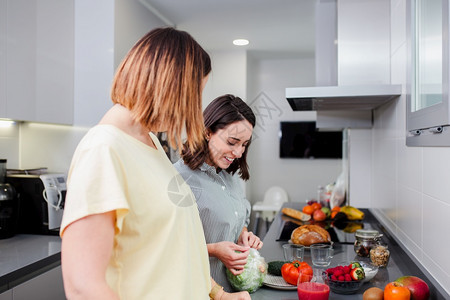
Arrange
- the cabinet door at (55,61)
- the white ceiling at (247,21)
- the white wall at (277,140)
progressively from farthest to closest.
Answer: the white wall at (277,140), the white ceiling at (247,21), the cabinet door at (55,61)

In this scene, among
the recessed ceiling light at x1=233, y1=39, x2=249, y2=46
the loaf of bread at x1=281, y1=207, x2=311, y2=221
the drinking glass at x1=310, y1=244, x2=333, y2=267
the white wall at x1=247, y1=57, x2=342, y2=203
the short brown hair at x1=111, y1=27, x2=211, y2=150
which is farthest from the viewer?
the white wall at x1=247, y1=57, x2=342, y2=203

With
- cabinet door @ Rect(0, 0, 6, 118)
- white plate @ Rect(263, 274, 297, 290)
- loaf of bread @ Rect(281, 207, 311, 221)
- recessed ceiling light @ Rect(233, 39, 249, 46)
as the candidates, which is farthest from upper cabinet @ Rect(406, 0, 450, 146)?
recessed ceiling light @ Rect(233, 39, 249, 46)

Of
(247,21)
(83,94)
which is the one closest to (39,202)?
(83,94)

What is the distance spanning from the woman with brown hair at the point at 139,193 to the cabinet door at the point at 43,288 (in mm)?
1254

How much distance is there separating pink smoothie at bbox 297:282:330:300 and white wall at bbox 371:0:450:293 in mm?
356

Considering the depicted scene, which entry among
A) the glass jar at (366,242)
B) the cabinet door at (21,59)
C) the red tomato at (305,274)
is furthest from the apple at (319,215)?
the cabinet door at (21,59)

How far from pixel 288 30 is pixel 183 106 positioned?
3392 millimetres

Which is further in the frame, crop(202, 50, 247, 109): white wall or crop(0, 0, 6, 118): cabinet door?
crop(202, 50, 247, 109): white wall

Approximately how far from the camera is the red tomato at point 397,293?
110cm

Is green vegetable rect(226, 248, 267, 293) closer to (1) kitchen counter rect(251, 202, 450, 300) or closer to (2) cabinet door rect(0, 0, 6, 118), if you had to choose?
(1) kitchen counter rect(251, 202, 450, 300)

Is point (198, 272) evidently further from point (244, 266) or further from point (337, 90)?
point (337, 90)

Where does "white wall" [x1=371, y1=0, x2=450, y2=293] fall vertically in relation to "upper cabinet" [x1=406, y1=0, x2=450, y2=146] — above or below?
below

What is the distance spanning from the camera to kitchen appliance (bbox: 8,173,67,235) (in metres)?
2.25

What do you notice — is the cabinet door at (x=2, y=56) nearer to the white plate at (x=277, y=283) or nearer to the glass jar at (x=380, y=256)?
the white plate at (x=277, y=283)
